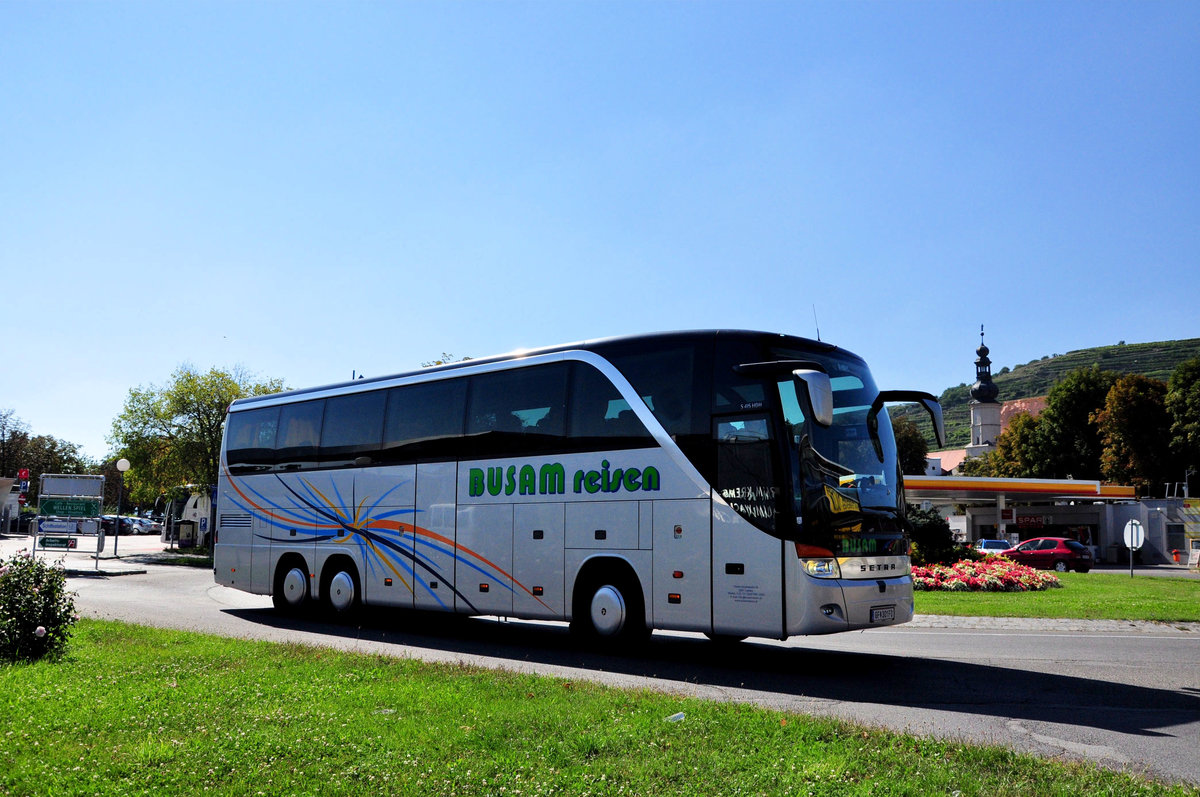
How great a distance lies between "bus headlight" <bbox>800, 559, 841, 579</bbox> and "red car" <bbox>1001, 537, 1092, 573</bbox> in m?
32.8

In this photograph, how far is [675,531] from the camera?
11156 millimetres

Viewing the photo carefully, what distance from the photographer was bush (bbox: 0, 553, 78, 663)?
9.77 m

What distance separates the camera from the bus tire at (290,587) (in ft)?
54.5

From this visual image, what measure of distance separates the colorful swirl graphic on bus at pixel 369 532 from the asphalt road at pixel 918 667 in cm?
94

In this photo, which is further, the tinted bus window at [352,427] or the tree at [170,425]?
the tree at [170,425]

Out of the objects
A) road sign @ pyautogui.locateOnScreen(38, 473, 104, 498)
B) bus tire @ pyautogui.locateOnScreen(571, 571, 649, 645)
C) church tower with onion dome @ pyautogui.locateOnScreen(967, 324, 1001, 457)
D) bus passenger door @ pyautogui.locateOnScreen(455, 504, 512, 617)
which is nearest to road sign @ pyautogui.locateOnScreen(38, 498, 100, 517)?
road sign @ pyautogui.locateOnScreen(38, 473, 104, 498)

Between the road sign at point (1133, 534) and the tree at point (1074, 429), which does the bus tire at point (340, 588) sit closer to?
the road sign at point (1133, 534)

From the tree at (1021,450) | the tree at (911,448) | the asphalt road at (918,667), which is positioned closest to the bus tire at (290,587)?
the asphalt road at (918,667)

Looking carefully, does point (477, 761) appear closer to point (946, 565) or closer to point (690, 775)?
point (690, 775)

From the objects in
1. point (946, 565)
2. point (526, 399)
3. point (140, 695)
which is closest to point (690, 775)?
point (140, 695)

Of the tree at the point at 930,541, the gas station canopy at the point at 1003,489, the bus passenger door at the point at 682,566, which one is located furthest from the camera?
the gas station canopy at the point at 1003,489

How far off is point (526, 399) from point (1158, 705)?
26.3ft

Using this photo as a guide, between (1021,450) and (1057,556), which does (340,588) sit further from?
(1021,450)

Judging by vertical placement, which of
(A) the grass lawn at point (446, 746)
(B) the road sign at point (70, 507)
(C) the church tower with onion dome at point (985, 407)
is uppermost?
(C) the church tower with onion dome at point (985, 407)
